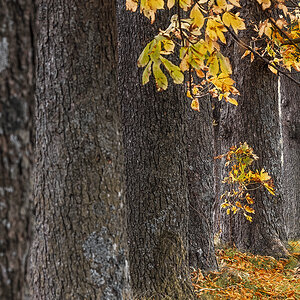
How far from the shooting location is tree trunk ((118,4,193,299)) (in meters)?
3.85

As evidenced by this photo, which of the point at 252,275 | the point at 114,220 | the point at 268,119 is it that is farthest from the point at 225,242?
the point at 114,220

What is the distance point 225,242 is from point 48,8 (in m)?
5.06

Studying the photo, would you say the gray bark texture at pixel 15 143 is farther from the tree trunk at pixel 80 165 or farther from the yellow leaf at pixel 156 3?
the yellow leaf at pixel 156 3

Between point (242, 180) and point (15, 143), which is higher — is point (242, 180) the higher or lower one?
the lower one

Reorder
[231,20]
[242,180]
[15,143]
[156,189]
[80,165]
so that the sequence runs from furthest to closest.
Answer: [242,180] < [156,189] < [231,20] < [80,165] < [15,143]

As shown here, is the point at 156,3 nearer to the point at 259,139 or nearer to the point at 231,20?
the point at 231,20

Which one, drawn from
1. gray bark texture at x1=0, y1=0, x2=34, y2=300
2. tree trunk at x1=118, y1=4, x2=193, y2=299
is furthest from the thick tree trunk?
gray bark texture at x1=0, y1=0, x2=34, y2=300

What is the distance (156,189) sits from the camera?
12.8 feet

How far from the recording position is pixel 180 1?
9.97 ft

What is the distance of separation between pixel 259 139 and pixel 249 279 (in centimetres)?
246

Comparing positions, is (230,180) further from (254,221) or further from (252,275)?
(252,275)

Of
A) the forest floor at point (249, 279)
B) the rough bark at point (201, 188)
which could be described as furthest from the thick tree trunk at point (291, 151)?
the rough bark at point (201, 188)

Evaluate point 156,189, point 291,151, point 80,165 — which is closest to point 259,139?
point 156,189

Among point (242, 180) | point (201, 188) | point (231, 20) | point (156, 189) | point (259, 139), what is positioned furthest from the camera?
point (259, 139)
